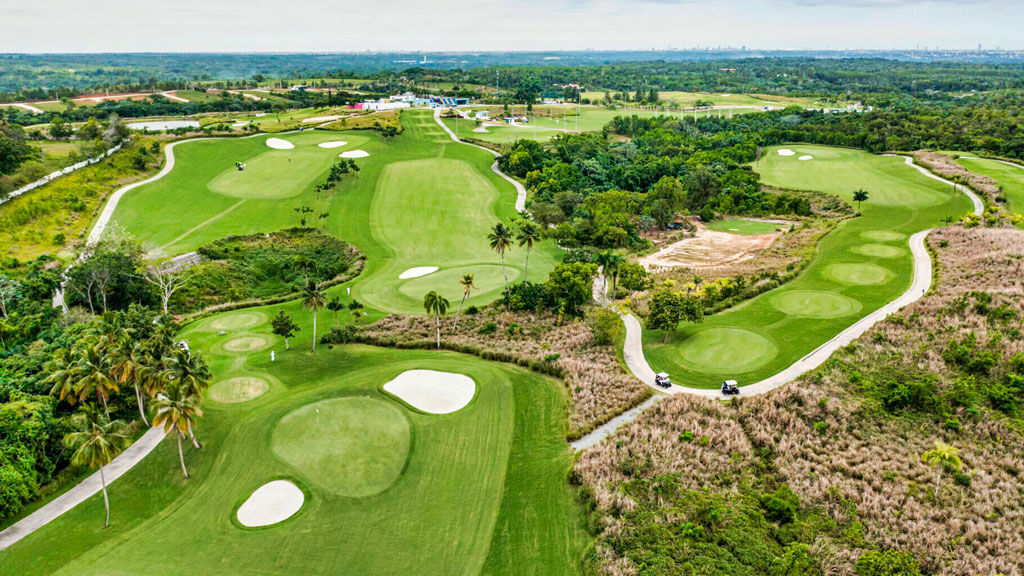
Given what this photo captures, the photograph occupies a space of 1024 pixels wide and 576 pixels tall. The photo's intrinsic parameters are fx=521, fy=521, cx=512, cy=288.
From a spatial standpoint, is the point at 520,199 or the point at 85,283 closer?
the point at 85,283

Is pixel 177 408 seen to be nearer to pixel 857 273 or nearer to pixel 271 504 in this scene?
pixel 271 504

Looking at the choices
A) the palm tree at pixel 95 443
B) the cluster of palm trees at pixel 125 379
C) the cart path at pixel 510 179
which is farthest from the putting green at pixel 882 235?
the palm tree at pixel 95 443

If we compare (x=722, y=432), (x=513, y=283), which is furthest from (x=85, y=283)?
(x=722, y=432)

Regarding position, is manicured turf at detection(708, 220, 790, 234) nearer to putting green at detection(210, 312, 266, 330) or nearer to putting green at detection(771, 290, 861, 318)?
putting green at detection(771, 290, 861, 318)

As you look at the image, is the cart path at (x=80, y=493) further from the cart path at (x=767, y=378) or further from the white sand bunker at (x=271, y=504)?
the cart path at (x=767, y=378)

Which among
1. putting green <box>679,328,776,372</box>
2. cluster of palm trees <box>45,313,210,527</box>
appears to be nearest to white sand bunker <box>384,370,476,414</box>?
cluster of palm trees <box>45,313,210,527</box>

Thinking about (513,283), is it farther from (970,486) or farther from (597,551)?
(970,486)
